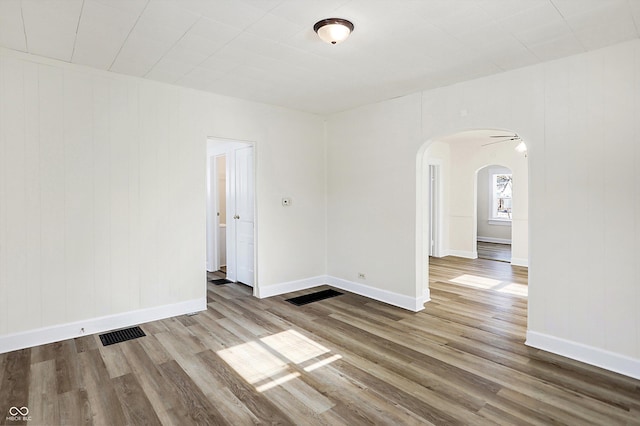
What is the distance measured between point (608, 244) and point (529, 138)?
3.86 feet

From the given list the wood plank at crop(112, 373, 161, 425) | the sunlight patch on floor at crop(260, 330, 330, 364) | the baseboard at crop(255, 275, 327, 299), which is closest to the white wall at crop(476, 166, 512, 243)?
the baseboard at crop(255, 275, 327, 299)

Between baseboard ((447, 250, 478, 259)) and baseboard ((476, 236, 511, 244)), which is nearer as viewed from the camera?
baseboard ((447, 250, 478, 259))

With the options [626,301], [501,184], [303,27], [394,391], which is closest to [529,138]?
[626,301]

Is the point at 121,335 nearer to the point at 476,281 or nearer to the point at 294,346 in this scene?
the point at 294,346

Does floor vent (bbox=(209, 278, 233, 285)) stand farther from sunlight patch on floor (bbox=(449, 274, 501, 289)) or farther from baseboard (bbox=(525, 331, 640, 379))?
baseboard (bbox=(525, 331, 640, 379))

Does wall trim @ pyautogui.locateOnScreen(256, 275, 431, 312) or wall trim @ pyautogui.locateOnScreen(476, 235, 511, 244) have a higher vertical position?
wall trim @ pyautogui.locateOnScreen(476, 235, 511, 244)

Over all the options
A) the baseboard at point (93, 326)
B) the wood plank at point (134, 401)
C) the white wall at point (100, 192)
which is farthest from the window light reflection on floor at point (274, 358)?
the white wall at point (100, 192)

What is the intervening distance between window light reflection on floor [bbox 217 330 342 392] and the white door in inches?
81.9

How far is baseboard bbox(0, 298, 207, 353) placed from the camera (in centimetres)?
318

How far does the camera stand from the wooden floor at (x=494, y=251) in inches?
320

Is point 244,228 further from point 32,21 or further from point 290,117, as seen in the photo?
point 32,21

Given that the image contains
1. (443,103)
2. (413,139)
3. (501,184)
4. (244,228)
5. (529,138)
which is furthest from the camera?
(501,184)

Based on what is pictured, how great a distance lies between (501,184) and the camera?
10977 mm

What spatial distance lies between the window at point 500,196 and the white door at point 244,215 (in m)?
8.68
